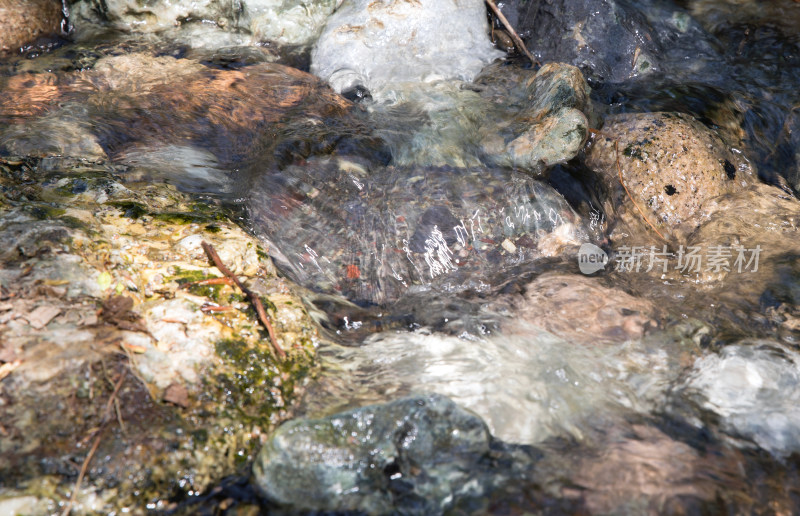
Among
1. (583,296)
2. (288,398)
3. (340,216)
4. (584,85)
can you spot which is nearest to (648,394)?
(583,296)

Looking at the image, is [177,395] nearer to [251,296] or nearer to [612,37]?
[251,296]

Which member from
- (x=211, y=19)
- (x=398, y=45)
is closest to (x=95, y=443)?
(x=398, y=45)

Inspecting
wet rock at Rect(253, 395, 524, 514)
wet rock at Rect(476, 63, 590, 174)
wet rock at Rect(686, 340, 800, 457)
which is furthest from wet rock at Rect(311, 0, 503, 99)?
wet rock at Rect(253, 395, 524, 514)

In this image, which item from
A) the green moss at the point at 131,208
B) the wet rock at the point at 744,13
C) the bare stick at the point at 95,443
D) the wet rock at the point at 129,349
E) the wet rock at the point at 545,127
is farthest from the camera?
the wet rock at the point at 744,13

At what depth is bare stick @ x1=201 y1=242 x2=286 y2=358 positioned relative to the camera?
2721mm

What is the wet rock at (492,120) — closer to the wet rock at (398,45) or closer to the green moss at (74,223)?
the wet rock at (398,45)

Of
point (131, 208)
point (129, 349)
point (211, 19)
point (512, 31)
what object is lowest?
point (129, 349)

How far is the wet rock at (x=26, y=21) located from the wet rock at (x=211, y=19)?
214mm

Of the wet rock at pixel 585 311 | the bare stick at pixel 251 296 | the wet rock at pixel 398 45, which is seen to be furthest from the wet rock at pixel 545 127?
the bare stick at pixel 251 296

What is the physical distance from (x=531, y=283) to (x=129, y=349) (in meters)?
2.31

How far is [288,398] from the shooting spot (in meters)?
2.62

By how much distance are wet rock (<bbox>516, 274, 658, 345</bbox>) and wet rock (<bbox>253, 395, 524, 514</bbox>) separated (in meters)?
1.03

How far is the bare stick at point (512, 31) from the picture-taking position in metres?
5.57

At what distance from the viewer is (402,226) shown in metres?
3.91
